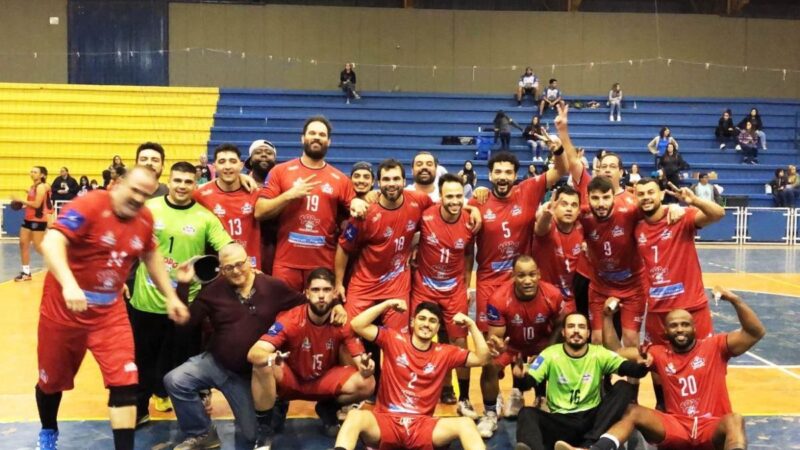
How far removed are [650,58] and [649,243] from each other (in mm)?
25471

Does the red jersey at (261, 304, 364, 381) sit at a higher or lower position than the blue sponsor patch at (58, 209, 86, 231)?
lower

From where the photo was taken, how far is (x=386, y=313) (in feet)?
20.3

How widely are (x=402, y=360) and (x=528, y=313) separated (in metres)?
1.17

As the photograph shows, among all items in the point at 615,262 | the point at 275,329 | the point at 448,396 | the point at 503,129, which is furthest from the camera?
the point at 503,129

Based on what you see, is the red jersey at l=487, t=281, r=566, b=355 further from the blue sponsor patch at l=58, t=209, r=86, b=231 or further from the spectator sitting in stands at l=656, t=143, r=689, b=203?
the spectator sitting in stands at l=656, t=143, r=689, b=203

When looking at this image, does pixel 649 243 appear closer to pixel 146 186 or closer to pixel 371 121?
pixel 146 186

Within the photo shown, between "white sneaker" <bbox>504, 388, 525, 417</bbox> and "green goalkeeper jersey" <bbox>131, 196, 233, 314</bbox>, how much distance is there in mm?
2679

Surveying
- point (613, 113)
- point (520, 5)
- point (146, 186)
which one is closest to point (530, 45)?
point (520, 5)

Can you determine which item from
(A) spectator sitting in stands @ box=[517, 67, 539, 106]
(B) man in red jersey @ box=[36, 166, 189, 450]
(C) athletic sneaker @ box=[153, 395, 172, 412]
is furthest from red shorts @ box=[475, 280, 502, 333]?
(A) spectator sitting in stands @ box=[517, 67, 539, 106]

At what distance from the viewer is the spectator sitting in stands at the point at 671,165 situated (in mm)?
22547

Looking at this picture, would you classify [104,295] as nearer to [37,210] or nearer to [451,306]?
[451,306]

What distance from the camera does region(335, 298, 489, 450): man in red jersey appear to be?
17.1 ft

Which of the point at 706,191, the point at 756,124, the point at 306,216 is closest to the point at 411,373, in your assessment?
the point at 306,216

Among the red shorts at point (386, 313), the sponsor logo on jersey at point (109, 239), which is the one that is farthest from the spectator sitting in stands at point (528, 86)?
the sponsor logo on jersey at point (109, 239)
